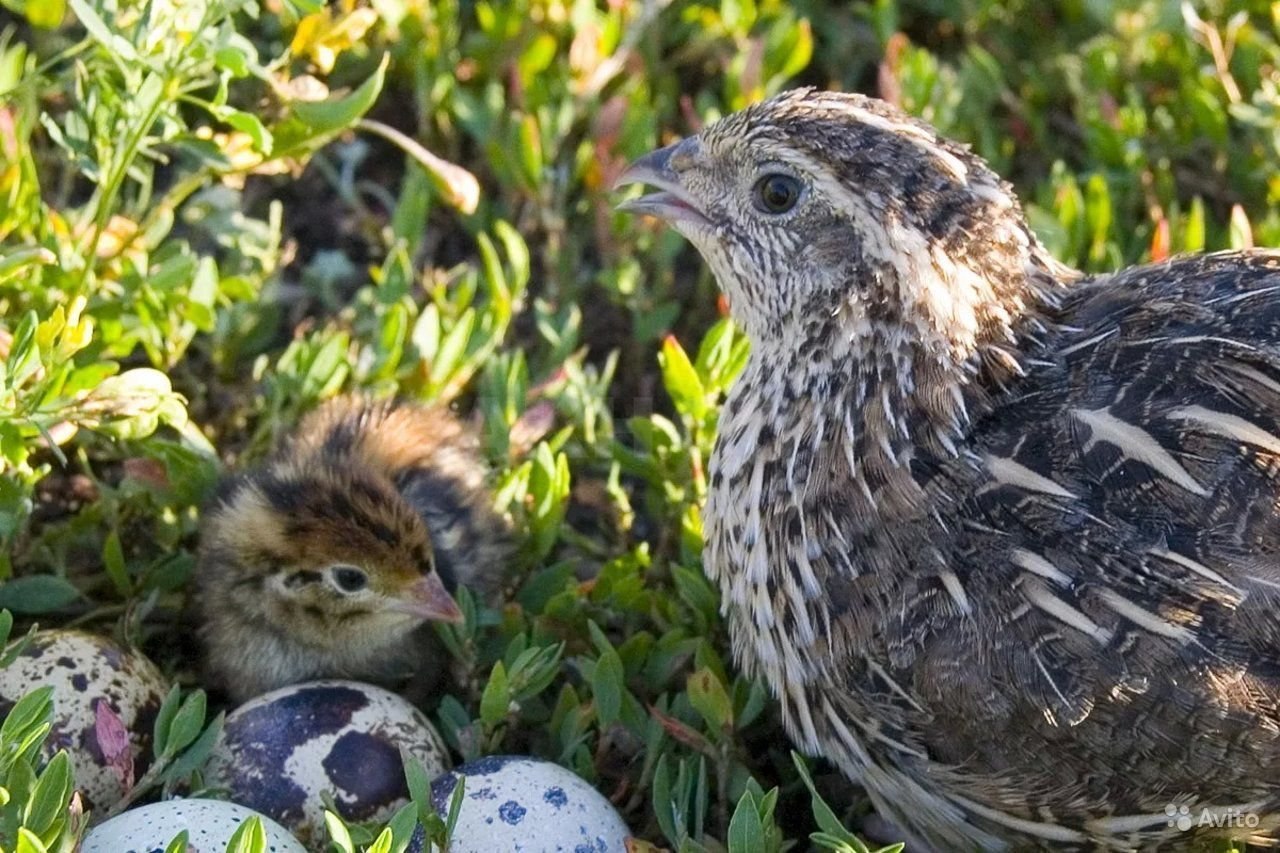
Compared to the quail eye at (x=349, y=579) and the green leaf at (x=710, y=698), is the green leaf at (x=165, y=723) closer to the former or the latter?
the quail eye at (x=349, y=579)

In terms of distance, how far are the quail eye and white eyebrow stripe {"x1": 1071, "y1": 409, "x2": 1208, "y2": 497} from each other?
1411mm

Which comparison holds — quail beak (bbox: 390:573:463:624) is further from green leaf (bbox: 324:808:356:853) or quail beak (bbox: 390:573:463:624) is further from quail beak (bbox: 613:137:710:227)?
quail beak (bbox: 613:137:710:227)

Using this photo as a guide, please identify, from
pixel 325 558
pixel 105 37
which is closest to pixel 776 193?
pixel 325 558

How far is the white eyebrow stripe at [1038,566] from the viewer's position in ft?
9.49

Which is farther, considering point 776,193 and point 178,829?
point 776,193

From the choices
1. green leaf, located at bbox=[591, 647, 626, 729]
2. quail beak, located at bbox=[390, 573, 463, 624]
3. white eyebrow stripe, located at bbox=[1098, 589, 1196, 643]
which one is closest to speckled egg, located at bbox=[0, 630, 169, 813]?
quail beak, located at bbox=[390, 573, 463, 624]

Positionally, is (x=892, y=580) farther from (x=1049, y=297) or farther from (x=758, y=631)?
(x=1049, y=297)

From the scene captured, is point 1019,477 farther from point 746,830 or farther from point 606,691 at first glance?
point 606,691

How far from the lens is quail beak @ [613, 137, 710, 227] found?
346 centimetres

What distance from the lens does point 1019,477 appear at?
118 inches

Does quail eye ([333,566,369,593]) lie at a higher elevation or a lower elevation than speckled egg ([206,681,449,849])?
higher

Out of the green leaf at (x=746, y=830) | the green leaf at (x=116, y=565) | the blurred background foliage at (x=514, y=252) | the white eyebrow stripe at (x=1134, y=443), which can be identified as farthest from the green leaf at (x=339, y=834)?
the white eyebrow stripe at (x=1134, y=443)

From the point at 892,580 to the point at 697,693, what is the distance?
49cm

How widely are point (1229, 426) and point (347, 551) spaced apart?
65.3 inches
